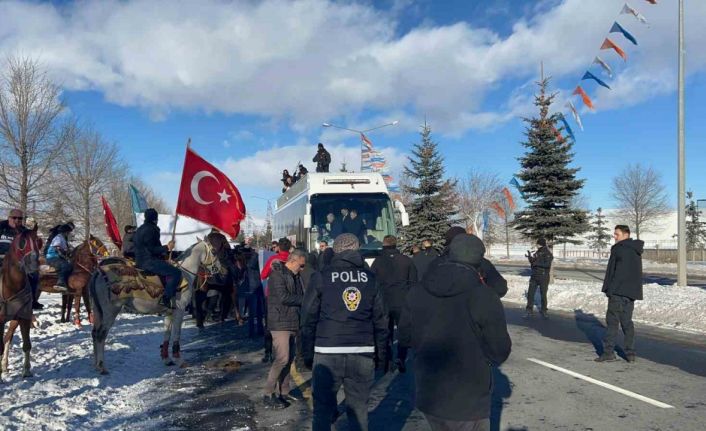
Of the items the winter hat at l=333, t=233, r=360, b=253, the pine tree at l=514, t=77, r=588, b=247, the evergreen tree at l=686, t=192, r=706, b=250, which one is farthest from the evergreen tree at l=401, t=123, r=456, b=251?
the evergreen tree at l=686, t=192, r=706, b=250

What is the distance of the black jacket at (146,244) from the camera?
9.25m

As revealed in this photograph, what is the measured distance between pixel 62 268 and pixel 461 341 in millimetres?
12302

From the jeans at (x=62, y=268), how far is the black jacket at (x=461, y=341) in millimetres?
11696

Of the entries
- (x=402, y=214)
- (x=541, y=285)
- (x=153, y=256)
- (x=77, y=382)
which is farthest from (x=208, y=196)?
(x=541, y=285)

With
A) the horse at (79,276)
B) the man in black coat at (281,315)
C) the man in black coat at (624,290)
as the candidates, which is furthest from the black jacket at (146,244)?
the man in black coat at (624,290)

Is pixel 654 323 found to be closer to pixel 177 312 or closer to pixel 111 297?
pixel 177 312

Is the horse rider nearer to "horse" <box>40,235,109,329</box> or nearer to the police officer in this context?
"horse" <box>40,235,109,329</box>

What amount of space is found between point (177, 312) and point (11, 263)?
8.62 ft

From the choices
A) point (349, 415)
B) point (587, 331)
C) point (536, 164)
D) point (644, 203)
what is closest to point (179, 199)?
point (349, 415)

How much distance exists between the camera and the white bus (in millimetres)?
14317

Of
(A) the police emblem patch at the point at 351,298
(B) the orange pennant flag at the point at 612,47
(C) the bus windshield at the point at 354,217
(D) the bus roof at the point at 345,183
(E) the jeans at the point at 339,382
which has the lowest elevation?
(E) the jeans at the point at 339,382

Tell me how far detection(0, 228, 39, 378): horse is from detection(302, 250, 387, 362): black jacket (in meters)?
5.37

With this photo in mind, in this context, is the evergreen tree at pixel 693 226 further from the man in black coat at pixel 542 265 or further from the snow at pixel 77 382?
the snow at pixel 77 382

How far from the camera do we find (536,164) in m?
27.0
